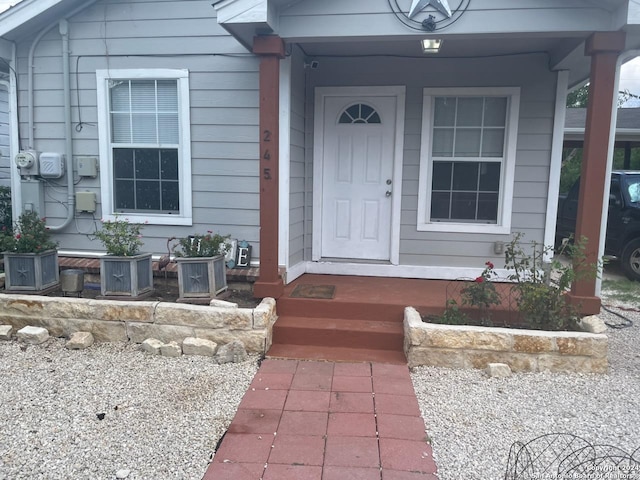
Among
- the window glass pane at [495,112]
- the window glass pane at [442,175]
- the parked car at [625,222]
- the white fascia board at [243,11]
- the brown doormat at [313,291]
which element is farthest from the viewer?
the parked car at [625,222]

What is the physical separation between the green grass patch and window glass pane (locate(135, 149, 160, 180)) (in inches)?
214

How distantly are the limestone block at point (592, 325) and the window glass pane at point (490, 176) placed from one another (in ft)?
5.73

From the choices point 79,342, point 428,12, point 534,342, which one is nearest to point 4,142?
point 79,342

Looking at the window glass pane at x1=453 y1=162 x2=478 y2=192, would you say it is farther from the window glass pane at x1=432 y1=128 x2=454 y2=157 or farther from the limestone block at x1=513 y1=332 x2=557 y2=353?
the limestone block at x1=513 y1=332 x2=557 y2=353

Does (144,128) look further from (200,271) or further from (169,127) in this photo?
(200,271)

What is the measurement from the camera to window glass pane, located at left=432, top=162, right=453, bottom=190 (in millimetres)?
5207

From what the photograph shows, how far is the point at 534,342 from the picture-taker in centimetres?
356

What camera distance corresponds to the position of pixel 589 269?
3.94 meters

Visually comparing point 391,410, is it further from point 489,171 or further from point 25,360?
point 489,171

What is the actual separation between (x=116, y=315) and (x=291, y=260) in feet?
5.57

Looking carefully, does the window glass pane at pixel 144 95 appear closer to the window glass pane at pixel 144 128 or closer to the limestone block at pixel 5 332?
the window glass pane at pixel 144 128

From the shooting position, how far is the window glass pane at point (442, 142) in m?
5.16

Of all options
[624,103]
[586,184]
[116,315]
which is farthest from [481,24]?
[624,103]

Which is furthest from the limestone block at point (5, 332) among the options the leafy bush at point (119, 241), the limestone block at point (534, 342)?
the limestone block at point (534, 342)
